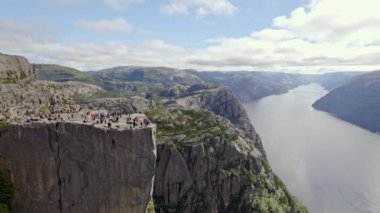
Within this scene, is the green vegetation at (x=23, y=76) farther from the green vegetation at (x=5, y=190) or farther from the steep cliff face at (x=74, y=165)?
the green vegetation at (x=5, y=190)

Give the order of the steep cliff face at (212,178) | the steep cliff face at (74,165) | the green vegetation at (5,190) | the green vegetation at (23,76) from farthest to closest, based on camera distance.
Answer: the steep cliff face at (212,178) → the green vegetation at (23,76) → the steep cliff face at (74,165) → the green vegetation at (5,190)

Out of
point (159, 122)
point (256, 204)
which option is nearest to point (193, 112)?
point (159, 122)

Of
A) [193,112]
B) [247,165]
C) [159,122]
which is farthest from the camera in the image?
[193,112]

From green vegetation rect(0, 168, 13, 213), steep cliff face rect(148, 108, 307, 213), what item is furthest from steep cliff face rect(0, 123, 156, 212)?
steep cliff face rect(148, 108, 307, 213)

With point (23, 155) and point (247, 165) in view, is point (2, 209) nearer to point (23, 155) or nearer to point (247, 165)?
point (23, 155)

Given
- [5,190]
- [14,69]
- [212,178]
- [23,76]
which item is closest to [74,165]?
[5,190]

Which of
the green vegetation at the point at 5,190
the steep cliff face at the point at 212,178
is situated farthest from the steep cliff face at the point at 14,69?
the steep cliff face at the point at 212,178

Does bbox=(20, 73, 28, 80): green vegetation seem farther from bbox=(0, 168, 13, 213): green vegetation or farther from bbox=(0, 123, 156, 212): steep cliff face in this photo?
bbox=(0, 168, 13, 213): green vegetation
